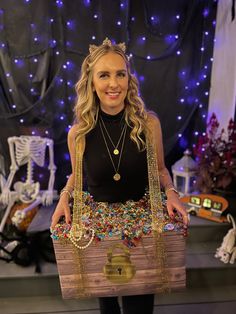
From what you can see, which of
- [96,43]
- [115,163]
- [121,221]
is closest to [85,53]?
[96,43]

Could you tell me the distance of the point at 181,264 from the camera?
1.17 m

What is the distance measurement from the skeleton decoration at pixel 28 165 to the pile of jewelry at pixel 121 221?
139cm

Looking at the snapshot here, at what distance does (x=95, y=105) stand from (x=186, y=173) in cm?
155

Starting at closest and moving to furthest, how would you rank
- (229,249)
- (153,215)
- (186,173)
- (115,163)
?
(153,215) → (115,163) → (229,249) → (186,173)

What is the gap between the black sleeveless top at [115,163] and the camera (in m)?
1.28

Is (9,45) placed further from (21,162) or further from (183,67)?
(183,67)

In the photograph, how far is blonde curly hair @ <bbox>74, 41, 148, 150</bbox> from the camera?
4.12 ft

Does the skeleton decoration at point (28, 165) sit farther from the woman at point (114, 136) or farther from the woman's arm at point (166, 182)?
the woman's arm at point (166, 182)

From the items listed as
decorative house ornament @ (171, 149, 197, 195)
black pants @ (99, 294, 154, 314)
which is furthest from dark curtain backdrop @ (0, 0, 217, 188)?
black pants @ (99, 294, 154, 314)

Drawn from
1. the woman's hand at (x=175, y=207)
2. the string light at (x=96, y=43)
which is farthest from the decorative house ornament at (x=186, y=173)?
the woman's hand at (x=175, y=207)

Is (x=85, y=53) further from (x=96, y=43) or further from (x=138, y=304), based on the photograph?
(x=138, y=304)

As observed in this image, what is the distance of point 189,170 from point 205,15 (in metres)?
1.41

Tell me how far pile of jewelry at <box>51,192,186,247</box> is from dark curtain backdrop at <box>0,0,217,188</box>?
1.65 metres

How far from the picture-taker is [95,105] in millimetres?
1297
